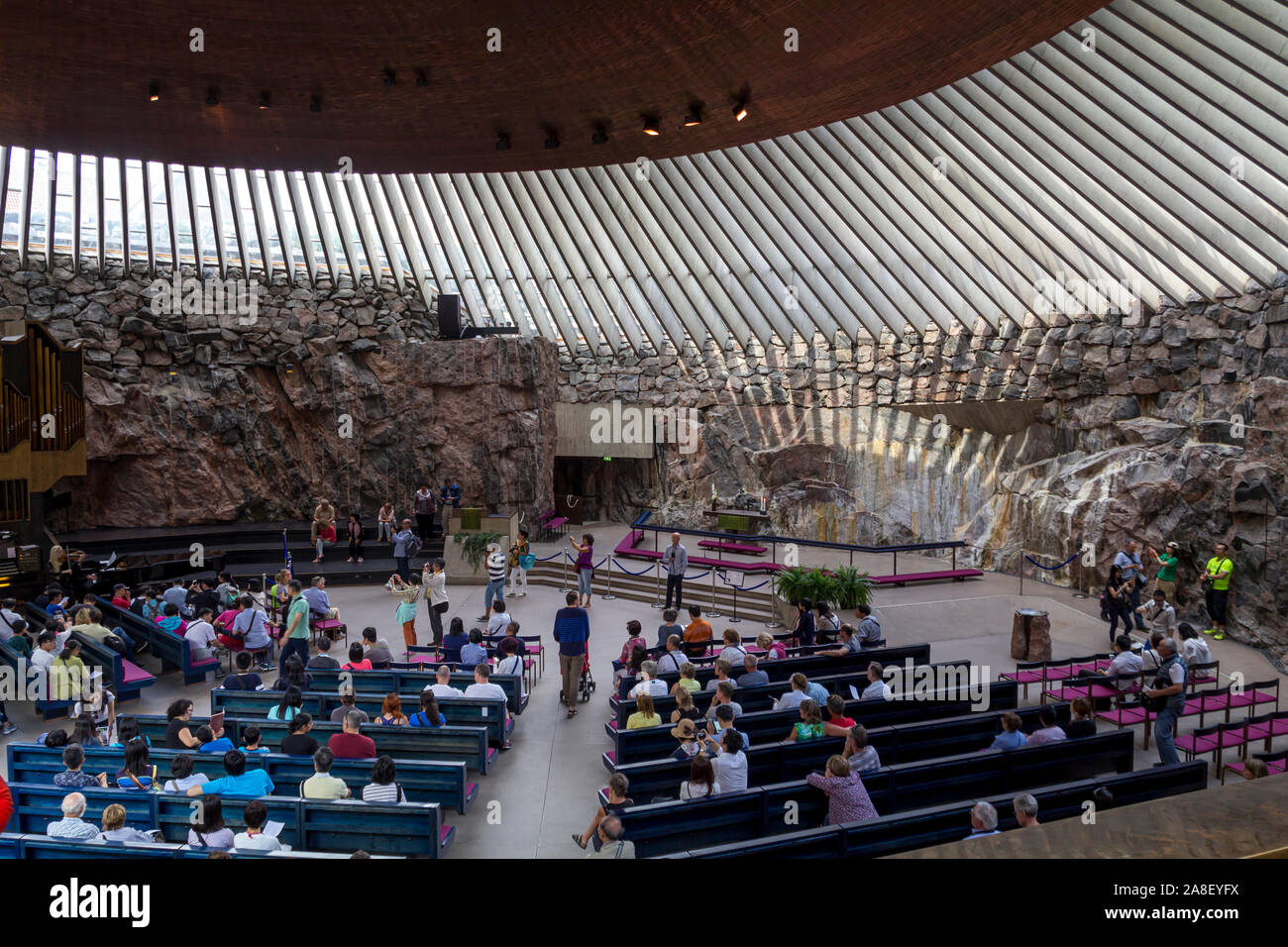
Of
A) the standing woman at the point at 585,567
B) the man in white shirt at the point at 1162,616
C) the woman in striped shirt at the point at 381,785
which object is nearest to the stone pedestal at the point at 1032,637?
the man in white shirt at the point at 1162,616

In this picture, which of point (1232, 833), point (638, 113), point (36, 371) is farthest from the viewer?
point (36, 371)

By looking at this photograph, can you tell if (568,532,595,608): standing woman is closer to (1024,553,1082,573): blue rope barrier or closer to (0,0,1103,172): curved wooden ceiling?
(0,0,1103,172): curved wooden ceiling

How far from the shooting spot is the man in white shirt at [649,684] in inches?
281

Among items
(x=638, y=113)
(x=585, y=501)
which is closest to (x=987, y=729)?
(x=638, y=113)

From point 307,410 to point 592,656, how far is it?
12.7 metres

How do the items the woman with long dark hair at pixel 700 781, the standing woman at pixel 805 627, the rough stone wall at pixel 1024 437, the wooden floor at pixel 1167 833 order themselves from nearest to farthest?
the wooden floor at pixel 1167 833 → the woman with long dark hair at pixel 700 781 → the standing woman at pixel 805 627 → the rough stone wall at pixel 1024 437

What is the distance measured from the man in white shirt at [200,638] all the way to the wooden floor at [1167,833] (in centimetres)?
949

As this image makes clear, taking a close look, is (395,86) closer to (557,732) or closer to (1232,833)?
(557,732)

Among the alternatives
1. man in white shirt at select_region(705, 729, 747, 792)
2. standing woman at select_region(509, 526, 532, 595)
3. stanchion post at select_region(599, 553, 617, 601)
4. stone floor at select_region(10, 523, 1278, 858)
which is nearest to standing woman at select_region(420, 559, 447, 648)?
stone floor at select_region(10, 523, 1278, 858)

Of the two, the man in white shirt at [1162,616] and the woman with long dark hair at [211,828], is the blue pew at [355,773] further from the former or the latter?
the man in white shirt at [1162,616]

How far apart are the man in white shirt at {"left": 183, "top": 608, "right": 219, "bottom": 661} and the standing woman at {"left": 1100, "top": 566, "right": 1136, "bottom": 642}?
438 inches
